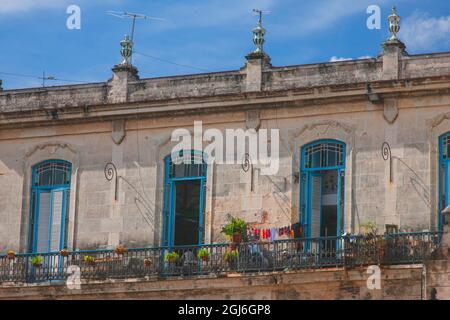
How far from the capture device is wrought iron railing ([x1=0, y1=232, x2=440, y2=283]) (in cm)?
3606

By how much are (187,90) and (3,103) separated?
5.09 m

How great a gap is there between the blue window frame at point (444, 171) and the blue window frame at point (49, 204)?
9.32 metres

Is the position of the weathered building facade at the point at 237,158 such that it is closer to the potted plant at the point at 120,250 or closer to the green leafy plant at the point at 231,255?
the potted plant at the point at 120,250

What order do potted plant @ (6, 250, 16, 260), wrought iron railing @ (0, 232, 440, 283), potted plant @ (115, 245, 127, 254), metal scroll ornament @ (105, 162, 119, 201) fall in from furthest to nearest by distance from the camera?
metal scroll ornament @ (105, 162, 119, 201) → potted plant @ (6, 250, 16, 260) → potted plant @ (115, 245, 127, 254) → wrought iron railing @ (0, 232, 440, 283)

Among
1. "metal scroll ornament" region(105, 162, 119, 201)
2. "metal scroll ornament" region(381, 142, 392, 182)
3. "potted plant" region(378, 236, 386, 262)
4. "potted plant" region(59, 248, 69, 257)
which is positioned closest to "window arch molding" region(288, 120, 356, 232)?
"metal scroll ornament" region(381, 142, 392, 182)

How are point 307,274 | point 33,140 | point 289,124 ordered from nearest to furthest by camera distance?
point 307,274
point 289,124
point 33,140

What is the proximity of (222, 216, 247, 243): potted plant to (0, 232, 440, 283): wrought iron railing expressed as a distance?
1.09 feet

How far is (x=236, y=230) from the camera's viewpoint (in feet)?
126

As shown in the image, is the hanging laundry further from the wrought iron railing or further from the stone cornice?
the stone cornice

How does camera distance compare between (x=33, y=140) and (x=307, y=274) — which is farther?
(x=33, y=140)

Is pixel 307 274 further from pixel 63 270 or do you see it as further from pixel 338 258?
pixel 63 270

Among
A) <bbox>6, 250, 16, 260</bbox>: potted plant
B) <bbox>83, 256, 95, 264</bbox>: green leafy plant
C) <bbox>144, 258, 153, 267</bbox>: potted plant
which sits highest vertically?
<bbox>6, 250, 16, 260</bbox>: potted plant

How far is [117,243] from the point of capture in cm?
4006

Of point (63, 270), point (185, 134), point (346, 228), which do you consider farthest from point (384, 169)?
point (63, 270)
